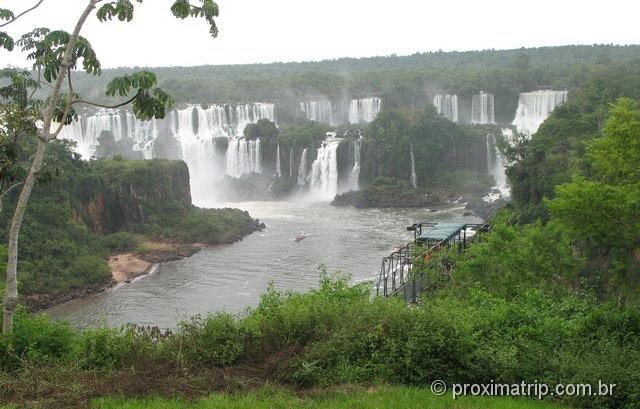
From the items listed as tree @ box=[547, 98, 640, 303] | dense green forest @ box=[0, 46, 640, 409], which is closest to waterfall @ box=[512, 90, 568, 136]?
tree @ box=[547, 98, 640, 303]

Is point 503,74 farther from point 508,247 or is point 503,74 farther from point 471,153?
point 508,247

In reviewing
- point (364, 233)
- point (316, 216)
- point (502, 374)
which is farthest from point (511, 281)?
point (316, 216)

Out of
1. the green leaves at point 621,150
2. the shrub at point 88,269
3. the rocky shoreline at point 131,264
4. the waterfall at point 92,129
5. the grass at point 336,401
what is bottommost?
the rocky shoreline at point 131,264

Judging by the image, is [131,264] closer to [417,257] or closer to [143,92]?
[417,257]

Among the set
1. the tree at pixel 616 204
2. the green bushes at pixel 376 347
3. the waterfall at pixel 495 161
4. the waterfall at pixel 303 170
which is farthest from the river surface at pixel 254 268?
the waterfall at pixel 495 161

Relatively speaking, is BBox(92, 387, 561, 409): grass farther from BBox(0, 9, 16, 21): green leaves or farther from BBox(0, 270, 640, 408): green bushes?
BBox(0, 9, 16, 21): green leaves

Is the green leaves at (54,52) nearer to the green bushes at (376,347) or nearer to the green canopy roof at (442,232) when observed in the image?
the green bushes at (376,347)
